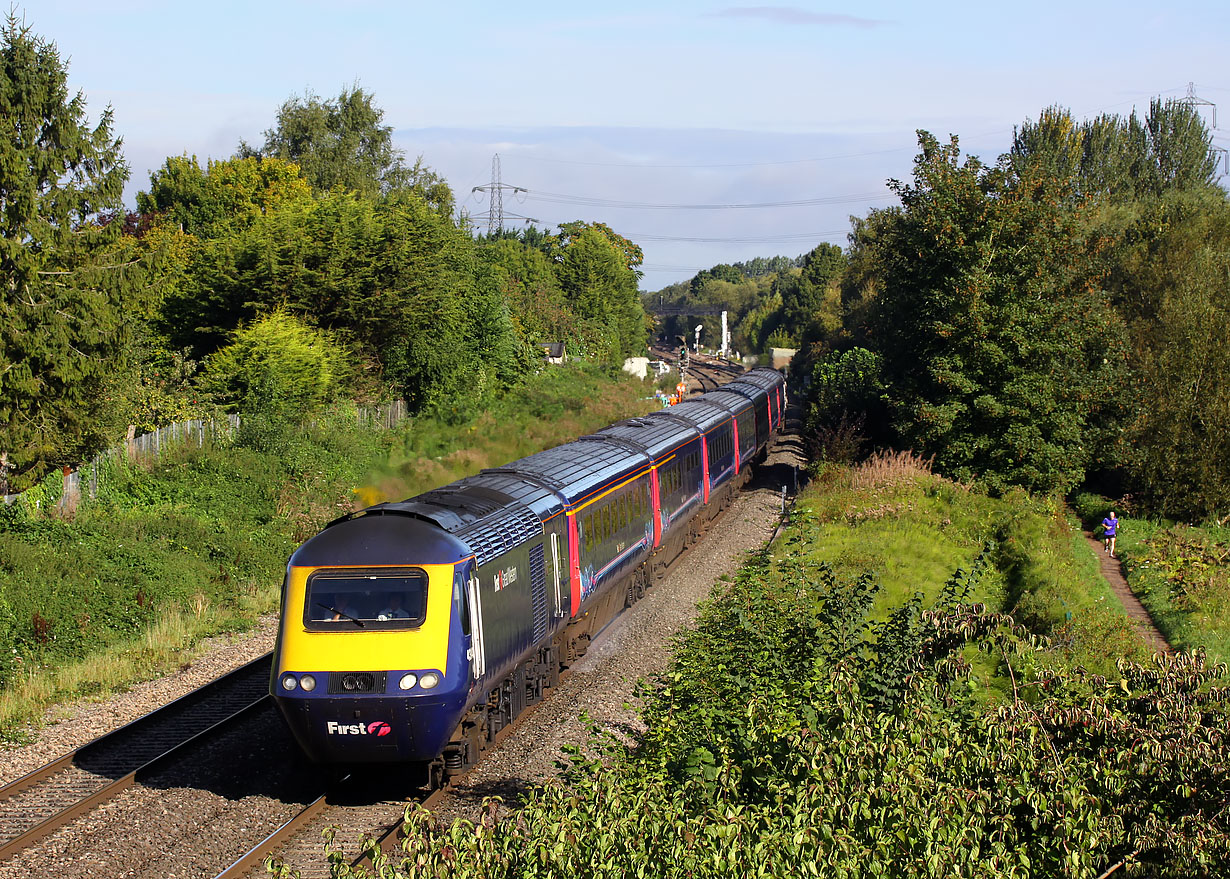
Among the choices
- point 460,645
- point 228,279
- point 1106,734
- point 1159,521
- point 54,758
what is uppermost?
point 228,279

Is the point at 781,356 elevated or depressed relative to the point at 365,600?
depressed

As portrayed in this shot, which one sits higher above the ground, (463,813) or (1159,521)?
(463,813)

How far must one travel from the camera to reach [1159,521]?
2869 centimetres

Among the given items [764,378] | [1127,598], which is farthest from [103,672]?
[764,378]

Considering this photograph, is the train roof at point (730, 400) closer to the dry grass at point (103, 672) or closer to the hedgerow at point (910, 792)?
the dry grass at point (103, 672)

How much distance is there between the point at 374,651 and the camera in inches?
408

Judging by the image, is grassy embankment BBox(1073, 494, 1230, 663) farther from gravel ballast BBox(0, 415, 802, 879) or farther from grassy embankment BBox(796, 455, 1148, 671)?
gravel ballast BBox(0, 415, 802, 879)

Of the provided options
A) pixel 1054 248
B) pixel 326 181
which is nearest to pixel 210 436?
pixel 1054 248

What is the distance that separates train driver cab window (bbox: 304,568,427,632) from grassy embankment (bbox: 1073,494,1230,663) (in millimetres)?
11350

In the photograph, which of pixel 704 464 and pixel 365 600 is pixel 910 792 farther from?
pixel 704 464

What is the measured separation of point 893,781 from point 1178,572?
65.2 feet

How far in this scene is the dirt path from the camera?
60.3 ft

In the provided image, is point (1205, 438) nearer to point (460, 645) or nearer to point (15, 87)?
point (460, 645)

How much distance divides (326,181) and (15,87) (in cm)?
2996
